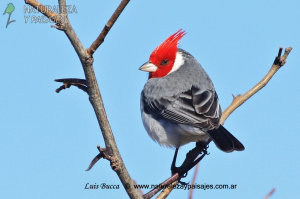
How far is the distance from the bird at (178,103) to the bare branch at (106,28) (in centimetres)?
233

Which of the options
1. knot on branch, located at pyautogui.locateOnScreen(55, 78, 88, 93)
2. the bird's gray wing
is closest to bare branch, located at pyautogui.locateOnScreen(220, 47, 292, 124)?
the bird's gray wing

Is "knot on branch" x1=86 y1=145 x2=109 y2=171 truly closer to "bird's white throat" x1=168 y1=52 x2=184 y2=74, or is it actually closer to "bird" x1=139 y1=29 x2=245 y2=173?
"bird" x1=139 y1=29 x2=245 y2=173

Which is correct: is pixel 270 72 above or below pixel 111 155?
above

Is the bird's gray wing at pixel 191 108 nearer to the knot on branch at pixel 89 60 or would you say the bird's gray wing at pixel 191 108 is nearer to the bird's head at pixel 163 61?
the bird's head at pixel 163 61

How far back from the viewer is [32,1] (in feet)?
8.23

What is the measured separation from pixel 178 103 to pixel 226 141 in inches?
43.0

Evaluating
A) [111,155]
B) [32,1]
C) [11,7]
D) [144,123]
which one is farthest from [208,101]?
[32,1]

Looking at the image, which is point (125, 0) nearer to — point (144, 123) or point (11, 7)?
point (11, 7)

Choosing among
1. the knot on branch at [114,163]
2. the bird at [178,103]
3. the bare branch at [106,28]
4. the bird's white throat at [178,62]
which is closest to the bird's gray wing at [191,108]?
the bird at [178,103]

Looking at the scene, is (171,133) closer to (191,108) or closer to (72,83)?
(191,108)

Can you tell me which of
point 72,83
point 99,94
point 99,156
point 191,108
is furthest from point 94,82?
point 191,108

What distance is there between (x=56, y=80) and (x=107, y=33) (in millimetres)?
496

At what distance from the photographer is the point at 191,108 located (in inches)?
215

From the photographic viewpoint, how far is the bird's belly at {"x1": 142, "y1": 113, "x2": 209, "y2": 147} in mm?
5293
